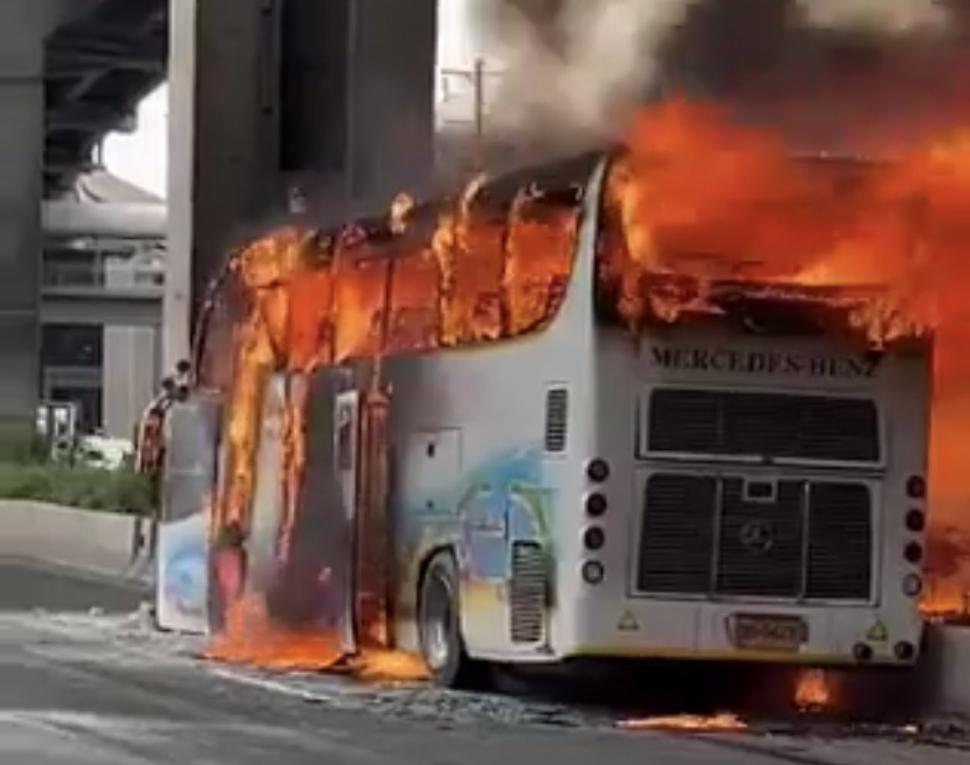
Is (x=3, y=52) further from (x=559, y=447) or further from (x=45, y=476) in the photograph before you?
(x=559, y=447)

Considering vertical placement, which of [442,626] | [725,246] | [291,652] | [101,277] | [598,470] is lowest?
[291,652]

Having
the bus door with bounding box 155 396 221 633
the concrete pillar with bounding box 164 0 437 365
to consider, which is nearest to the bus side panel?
the bus door with bounding box 155 396 221 633

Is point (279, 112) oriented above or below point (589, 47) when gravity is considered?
above

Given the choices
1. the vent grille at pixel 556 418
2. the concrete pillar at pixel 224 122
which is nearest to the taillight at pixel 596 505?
the vent grille at pixel 556 418

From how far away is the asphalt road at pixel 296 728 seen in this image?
1486 cm

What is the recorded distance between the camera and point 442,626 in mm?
18953

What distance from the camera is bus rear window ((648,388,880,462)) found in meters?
17.0

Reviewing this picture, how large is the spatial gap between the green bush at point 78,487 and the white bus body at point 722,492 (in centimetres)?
1610

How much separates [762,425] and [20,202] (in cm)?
4012

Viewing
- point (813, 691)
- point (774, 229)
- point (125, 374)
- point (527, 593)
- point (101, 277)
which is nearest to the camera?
point (774, 229)

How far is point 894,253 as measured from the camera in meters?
17.2

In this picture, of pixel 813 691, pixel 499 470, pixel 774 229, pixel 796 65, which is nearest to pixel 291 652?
pixel 499 470

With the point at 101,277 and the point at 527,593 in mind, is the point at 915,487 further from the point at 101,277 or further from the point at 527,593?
the point at 101,277

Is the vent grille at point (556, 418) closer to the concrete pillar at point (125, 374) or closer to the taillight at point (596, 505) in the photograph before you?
the taillight at point (596, 505)
